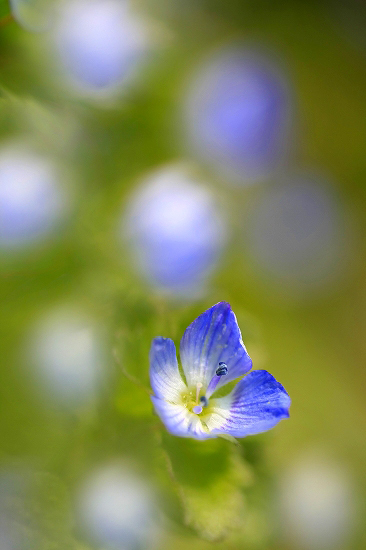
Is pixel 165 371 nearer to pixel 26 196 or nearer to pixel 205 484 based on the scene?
pixel 205 484

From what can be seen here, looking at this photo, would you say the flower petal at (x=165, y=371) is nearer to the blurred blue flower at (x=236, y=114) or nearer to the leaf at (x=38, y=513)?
the leaf at (x=38, y=513)

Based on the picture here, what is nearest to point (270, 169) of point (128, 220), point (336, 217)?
point (336, 217)

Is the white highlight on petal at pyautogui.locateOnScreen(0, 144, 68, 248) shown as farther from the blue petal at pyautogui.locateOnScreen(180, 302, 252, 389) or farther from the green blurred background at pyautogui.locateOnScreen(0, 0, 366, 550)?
the blue petal at pyautogui.locateOnScreen(180, 302, 252, 389)

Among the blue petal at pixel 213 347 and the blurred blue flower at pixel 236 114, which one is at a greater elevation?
the blurred blue flower at pixel 236 114

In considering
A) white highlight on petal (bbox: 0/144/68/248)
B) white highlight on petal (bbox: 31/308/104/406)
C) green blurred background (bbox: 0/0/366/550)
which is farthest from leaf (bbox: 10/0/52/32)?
white highlight on petal (bbox: 31/308/104/406)

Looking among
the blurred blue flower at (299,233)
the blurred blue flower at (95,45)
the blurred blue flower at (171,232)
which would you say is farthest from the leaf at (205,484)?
the blurred blue flower at (95,45)

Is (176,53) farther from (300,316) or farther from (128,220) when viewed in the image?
(300,316)

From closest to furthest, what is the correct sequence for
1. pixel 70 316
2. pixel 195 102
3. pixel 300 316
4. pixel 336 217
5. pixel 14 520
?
pixel 14 520, pixel 70 316, pixel 195 102, pixel 300 316, pixel 336 217
